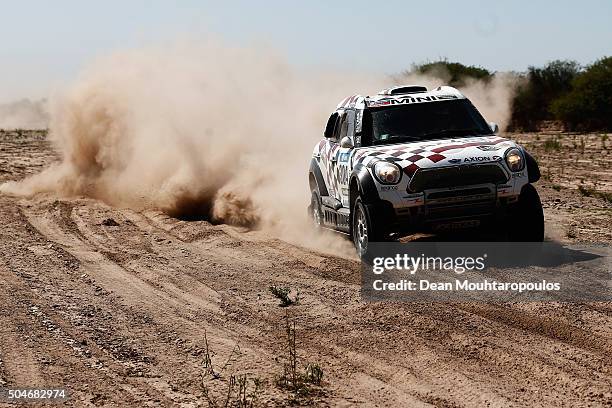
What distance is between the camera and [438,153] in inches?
375

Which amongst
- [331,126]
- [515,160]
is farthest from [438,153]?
[331,126]

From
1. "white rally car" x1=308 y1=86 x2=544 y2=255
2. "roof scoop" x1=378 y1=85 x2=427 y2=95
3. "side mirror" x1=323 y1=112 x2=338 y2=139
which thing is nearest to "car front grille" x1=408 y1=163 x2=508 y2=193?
"white rally car" x1=308 y1=86 x2=544 y2=255

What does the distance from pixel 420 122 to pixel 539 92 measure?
34.4 metres

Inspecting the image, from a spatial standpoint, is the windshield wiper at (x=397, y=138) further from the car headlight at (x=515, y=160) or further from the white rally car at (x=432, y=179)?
the car headlight at (x=515, y=160)

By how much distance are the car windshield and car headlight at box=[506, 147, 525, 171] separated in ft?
3.36

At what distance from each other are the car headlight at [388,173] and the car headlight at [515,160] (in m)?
1.16

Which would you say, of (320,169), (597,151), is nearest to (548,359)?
(320,169)

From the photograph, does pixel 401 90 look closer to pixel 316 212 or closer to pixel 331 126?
pixel 331 126

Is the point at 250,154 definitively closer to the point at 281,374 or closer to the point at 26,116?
the point at 281,374

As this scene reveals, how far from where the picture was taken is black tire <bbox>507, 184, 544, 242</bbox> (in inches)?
376

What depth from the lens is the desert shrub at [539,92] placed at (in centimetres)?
4194

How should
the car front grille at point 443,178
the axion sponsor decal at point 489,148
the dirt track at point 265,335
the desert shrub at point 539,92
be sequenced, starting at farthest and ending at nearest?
the desert shrub at point 539,92 < the axion sponsor decal at point 489,148 < the car front grille at point 443,178 < the dirt track at point 265,335

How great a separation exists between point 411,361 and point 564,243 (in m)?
4.88

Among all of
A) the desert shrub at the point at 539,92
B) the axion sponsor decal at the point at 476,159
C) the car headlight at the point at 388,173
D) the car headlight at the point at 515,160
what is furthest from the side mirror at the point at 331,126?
the desert shrub at the point at 539,92
